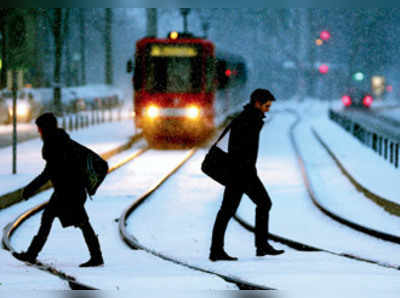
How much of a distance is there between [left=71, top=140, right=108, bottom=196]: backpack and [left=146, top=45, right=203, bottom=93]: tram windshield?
16.3 meters

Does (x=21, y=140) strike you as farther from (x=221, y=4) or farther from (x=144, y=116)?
(x=221, y=4)

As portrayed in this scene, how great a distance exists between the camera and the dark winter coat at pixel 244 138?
26.2 ft

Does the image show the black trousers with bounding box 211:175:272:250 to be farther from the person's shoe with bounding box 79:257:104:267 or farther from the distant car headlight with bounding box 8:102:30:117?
the distant car headlight with bounding box 8:102:30:117

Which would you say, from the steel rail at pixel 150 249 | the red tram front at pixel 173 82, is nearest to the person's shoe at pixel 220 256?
the steel rail at pixel 150 249

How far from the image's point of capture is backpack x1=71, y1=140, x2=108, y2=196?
758cm

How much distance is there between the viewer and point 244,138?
26.2 feet

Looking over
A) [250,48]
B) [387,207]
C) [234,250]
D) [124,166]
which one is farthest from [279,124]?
[250,48]

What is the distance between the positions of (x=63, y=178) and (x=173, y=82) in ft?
54.2

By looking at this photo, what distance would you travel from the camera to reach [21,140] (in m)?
26.2

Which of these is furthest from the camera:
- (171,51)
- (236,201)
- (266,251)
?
(171,51)

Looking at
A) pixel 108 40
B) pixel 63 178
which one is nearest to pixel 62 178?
pixel 63 178

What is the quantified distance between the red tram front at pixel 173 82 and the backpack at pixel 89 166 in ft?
53.5

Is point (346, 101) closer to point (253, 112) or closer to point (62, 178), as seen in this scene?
point (253, 112)

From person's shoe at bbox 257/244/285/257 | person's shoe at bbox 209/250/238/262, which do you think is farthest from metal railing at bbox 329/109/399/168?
person's shoe at bbox 209/250/238/262
